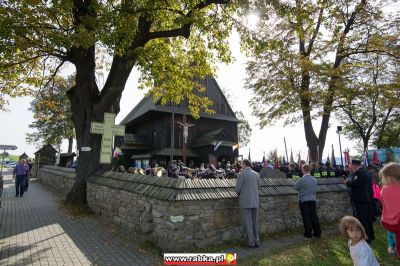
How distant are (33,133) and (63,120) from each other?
27.4ft

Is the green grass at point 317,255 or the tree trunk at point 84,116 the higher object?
the tree trunk at point 84,116

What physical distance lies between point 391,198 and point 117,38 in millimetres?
8958

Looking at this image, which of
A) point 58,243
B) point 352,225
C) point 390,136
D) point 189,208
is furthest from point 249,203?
point 390,136

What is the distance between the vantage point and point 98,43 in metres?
12.4

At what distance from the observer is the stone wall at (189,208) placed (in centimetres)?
595

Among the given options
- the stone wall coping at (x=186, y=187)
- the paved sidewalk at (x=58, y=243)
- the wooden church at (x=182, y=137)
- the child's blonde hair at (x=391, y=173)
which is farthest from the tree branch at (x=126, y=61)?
the wooden church at (x=182, y=137)

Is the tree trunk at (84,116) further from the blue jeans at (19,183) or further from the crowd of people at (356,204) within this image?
the crowd of people at (356,204)

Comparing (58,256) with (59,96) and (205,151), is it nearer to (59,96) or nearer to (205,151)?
(205,151)

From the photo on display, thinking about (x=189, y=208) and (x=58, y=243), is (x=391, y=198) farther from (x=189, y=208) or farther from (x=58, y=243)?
(x=58, y=243)

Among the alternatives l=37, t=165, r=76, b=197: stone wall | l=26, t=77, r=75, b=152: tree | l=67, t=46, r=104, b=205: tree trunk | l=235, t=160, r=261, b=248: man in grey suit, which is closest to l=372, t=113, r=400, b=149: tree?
l=235, t=160, r=261, b=248: man in grey suit

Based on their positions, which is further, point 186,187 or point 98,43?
point 98,43

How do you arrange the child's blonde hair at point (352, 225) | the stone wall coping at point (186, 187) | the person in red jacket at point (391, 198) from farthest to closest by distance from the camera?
the stone wall coping at point (186, 187) < the person in red jacket at point (391, 198) < the child's blonde hair at point (352, 225)

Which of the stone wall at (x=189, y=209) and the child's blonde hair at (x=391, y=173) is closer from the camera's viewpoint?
the child's blonde hair at (x=391, y=173)

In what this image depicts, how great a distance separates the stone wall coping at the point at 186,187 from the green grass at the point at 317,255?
4.90ft
